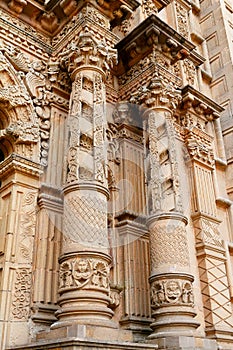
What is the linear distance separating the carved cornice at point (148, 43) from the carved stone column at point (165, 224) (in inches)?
34.7

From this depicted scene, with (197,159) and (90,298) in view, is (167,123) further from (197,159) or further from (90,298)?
(90,298)

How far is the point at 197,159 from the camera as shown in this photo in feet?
29.2

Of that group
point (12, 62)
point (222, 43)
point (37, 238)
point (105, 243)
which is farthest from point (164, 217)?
point (222, 43)

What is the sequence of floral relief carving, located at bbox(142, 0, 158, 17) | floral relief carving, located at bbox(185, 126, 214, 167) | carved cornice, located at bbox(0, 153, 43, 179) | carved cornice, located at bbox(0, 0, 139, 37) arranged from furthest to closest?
floral relief carving, located at bbox(142, 0, 158, 17), floral relief carving, located at bbox(185, 126, 214, 167), carved cornice, located at bbox(0, 0, 139, 37), carved cornice, located at bbox(0, 153, 43, 179)

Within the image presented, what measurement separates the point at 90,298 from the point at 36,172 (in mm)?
2234

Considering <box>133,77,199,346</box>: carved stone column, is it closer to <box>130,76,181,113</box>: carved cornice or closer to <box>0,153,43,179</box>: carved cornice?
<box>130,76,181,113</box>: carved cornice

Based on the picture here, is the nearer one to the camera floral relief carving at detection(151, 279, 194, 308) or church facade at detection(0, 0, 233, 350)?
church facade at detection(0, 0, 233, 350)

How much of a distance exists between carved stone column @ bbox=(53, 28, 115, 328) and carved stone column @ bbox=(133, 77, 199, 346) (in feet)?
4.19

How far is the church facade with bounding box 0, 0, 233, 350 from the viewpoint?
5.02 m

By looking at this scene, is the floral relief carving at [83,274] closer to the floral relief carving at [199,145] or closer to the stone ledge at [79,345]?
the stone ledge at [79,345]

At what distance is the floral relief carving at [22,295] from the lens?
5.11 meters

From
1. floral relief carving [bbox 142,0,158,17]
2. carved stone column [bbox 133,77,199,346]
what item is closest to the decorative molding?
carved stone column [bbox 133,77,199,346]

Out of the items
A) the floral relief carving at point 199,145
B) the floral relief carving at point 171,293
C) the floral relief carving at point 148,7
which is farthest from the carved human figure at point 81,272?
the floral relief carving at point 148,7

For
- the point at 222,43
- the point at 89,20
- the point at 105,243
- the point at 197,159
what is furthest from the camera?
the point at 222,43
